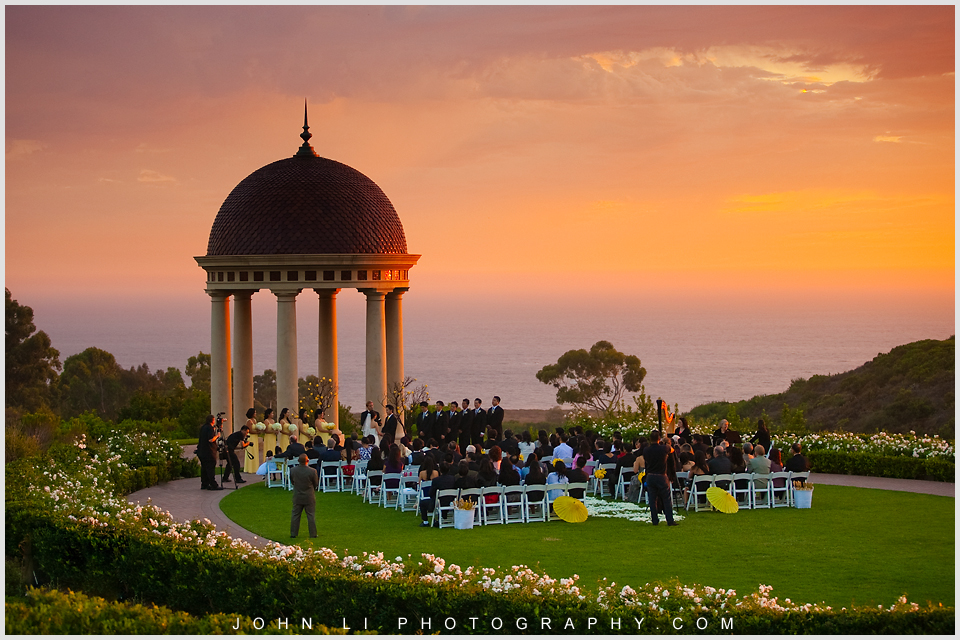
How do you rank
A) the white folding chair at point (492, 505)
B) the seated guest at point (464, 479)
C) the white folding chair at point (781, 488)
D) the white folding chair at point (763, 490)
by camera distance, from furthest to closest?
the white folding chair at point (781, 488) → the white folding chair at point (763, 490) → the white folding chair at point (492, 505) → the seated guest at point (464, 479)

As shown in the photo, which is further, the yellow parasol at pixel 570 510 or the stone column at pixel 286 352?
the stone column at pixel 286 352

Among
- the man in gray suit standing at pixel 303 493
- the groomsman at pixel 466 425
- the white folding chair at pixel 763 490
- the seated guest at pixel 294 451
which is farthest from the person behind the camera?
the groomsman at pixel 466 425

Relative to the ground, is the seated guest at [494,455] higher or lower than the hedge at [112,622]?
higher

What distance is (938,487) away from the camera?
24.2 metres

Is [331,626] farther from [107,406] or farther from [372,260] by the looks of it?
[107,406]

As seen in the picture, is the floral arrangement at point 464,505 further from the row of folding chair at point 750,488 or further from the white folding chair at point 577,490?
the row of folding chair at point 750,488

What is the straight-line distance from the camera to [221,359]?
97.8 ft

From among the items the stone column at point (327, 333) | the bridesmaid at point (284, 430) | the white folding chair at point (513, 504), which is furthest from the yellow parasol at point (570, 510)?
the stone column at point (327, 333)

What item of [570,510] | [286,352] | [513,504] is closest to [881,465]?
[570,510]

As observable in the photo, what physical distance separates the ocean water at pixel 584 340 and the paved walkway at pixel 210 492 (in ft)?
236

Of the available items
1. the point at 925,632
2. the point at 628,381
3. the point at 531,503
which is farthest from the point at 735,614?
the point at 628,381

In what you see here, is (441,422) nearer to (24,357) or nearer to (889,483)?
(889,483)

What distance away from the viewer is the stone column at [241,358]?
30578 mm

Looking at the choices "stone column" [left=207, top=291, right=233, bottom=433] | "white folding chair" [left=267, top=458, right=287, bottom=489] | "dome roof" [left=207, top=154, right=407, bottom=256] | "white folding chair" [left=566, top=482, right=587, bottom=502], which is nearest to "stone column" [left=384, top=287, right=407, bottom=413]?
"dome roof" [left=207, top=154, right=407, bottom=256]
